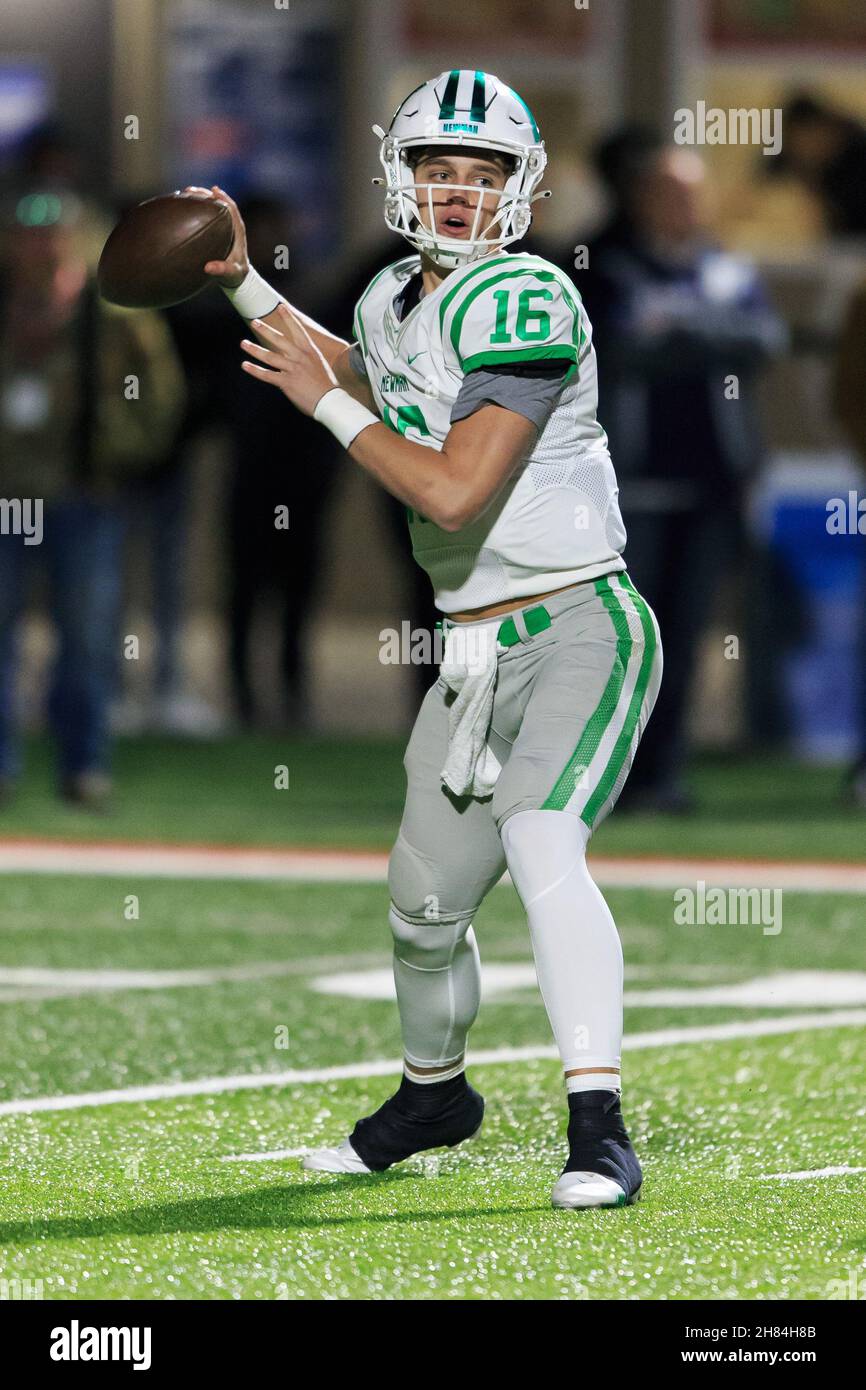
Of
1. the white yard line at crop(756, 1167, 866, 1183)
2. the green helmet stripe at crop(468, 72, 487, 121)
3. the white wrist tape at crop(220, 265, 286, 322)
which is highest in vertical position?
the green helmet stripe at crop(468, 72, 487, 121)

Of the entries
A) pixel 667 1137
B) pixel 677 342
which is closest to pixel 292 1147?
pixel 667 1137

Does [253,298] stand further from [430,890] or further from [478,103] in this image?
[430,890]

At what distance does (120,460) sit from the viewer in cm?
1133

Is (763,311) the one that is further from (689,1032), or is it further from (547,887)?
(547,887)

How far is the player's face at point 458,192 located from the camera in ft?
16.5

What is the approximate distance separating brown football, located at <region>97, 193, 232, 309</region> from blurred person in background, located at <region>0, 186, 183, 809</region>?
6.01 metres

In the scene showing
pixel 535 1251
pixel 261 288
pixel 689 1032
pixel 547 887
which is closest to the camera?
pixel 535 1251

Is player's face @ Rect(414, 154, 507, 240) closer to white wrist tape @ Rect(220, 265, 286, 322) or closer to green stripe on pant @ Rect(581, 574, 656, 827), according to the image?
white wrist tape @ Rect(220, 265, 286, 322)

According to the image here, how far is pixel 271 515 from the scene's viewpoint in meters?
14.2

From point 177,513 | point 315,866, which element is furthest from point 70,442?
point 177,513

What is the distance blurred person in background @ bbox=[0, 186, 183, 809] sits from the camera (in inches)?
441

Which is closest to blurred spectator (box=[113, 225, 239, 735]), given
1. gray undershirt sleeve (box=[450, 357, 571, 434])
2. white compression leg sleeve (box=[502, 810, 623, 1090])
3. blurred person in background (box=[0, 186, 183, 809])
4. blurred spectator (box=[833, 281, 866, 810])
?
blurred person in background (box=[0, 186, 183, 809])

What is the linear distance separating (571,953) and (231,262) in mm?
1404

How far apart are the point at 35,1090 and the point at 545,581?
1753 millimetres
